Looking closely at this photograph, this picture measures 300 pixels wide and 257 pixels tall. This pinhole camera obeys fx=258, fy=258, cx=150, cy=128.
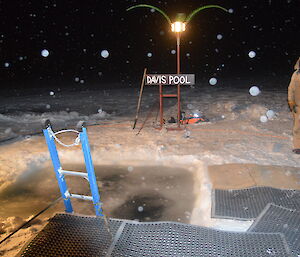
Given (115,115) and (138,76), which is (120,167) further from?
(138,76)

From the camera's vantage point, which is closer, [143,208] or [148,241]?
[148,241]

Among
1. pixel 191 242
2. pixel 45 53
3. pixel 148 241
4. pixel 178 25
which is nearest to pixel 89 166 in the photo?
pixel 148 241

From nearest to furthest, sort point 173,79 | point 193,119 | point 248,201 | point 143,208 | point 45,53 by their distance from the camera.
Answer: point 248,201, point 143,208, point 173,79, point 193,119, point 45,53

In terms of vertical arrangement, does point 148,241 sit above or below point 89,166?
below

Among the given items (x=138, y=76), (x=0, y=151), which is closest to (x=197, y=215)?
(x=0, y=151)

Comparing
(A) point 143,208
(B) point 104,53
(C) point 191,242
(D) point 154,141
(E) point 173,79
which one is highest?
(E) point 173,79

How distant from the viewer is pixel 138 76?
22.2 meters

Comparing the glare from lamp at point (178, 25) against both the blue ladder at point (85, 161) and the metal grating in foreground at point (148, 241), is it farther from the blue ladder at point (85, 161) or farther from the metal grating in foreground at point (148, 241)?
the metal grating in foreground at point (148, 241)

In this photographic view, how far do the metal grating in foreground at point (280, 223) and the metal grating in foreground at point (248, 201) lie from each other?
0.17 metres

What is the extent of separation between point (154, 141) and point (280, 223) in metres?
3.81

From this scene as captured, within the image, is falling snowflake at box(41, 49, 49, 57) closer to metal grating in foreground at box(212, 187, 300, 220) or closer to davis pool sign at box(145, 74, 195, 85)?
davis pool sign at box(145, 74, 195, 85)

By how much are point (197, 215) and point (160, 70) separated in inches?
837

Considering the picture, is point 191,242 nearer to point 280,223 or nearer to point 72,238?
point 280,223

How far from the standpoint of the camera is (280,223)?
348cm
